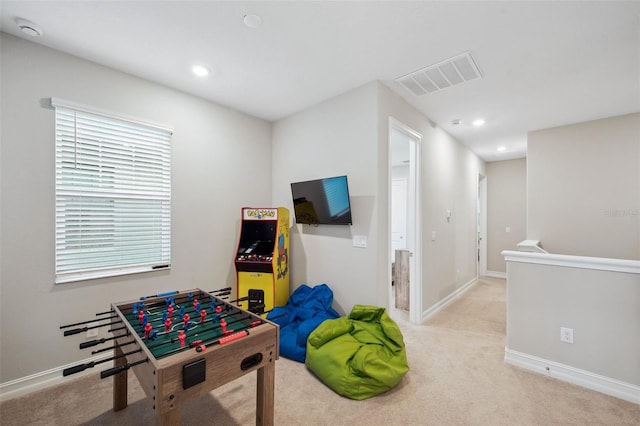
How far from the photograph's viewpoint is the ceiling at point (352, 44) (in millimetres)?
1802

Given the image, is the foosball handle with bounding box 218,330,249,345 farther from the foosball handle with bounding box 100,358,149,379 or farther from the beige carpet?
the beige carpet

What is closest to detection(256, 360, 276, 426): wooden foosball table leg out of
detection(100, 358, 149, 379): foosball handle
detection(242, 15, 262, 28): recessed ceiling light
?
detection(100, 358, 149, 379): foosball handle

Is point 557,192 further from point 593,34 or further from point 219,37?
point 219,37

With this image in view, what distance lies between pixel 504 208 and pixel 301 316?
5.51m

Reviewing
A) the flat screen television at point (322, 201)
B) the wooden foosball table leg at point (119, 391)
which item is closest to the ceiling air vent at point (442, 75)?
the flat screen television at point (322, 201)

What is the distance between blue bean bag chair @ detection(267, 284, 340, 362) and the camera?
2561mm

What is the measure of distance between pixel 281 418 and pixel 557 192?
4678 mm

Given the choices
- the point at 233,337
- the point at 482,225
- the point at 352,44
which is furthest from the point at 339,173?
the point at 482,225

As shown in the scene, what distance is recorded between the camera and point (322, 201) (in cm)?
306

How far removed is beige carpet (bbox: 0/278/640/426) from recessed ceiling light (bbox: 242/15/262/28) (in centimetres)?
280

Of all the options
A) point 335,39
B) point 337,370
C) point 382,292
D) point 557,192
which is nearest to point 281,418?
point 337,370

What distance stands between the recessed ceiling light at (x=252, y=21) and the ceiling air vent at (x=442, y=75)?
145 cm

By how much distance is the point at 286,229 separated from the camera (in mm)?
3389

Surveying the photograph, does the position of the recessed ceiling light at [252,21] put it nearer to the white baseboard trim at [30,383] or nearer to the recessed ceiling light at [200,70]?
the recessed ceiling light at [200,70]
